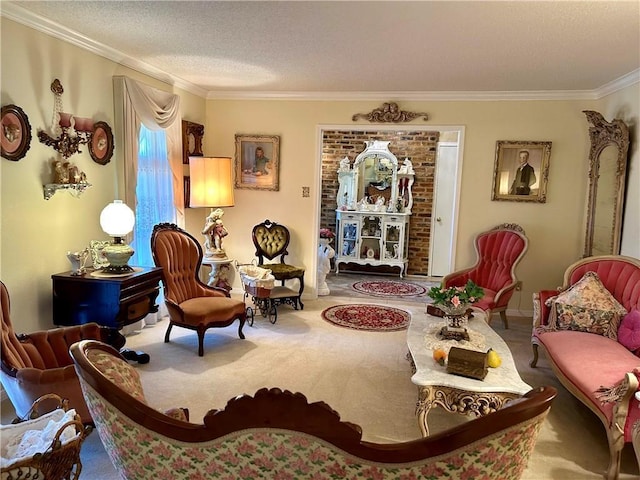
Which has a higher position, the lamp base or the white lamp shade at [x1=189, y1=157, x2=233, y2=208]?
the white lamp shade at [x1=189, y1=157, x2=233, y2=208]

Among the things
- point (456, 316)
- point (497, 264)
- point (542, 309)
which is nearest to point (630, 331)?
point (542, 309)

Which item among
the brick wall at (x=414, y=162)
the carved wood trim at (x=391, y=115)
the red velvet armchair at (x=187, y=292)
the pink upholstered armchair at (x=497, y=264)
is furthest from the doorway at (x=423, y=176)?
the red velvet armchair at (x=187, y=292)

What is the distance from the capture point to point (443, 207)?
7.24m

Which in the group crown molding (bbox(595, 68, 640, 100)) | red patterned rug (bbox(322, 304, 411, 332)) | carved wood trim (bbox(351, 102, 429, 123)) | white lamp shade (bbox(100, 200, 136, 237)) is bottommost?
red patterned rug (bbox(322, 304, 411, 332))

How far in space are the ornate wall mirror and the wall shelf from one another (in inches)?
182

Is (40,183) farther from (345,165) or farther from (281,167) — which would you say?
(345,165)

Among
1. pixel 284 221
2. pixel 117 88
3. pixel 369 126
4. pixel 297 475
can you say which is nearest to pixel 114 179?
pixel 117 88

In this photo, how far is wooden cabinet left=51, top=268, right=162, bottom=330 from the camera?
3.22 metres

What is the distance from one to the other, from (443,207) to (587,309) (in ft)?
13.0

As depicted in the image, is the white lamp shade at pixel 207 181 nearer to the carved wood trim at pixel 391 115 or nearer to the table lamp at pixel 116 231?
the table lamp at pixel 116 231

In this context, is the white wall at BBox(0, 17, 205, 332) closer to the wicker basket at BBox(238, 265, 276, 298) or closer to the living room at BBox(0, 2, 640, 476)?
the living room at BBox(0, 2, 640, 476)

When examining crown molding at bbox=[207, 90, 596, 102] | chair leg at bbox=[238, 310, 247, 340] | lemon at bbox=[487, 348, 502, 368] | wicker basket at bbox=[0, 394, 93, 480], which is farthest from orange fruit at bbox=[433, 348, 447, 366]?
crown molding at bbox=[207, 90, 596, 102]

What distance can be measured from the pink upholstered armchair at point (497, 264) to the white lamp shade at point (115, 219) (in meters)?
3.13

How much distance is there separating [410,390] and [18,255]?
2.90 m
